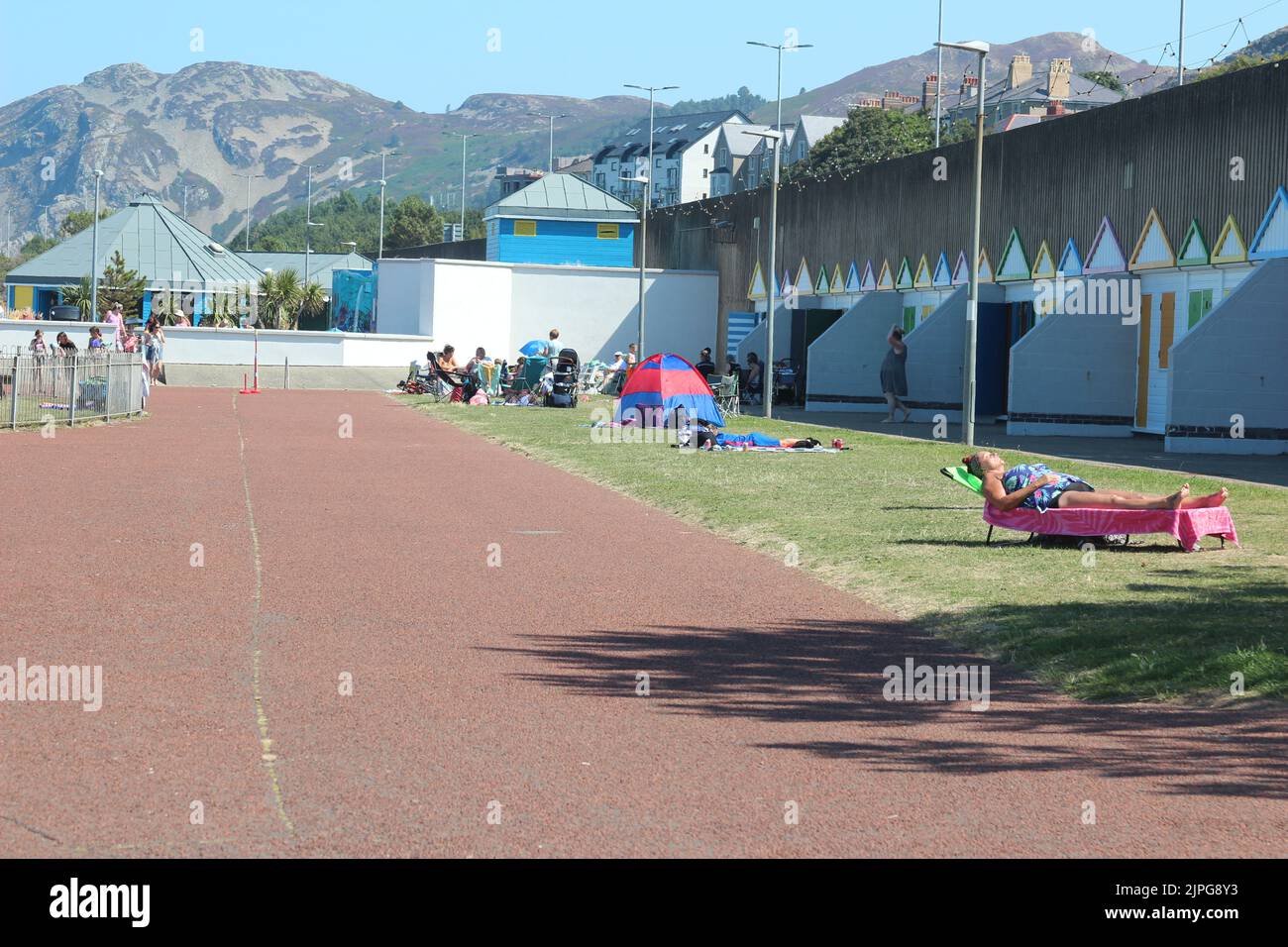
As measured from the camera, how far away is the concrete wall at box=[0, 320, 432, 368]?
50.9 m

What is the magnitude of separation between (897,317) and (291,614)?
33.2 m

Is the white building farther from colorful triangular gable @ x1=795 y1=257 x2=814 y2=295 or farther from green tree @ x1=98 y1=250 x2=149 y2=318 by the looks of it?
colorful triangular gable @ x1=795 y1=257 x2=814 y2=295

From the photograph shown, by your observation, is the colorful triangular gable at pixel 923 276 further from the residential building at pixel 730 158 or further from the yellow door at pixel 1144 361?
the residential building at pixel 730 158

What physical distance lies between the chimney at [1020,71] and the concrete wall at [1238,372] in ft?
404

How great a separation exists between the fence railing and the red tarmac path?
44.7 ft

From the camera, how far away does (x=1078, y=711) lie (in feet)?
27.5

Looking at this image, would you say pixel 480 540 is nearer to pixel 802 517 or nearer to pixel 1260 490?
pixel 802 517

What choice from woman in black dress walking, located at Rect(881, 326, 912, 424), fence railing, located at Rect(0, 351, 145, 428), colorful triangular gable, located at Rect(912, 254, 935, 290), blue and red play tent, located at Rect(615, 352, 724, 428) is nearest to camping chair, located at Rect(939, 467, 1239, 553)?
blue and red play tent, located at Rect(615, 352, 724, 428)

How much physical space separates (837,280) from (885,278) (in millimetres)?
3675

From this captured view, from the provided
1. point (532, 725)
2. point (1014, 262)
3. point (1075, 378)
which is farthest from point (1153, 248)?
point (532, 725)

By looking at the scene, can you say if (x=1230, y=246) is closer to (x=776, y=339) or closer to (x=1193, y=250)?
(x=1193, y=250)

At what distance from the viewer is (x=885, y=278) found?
4331cm
